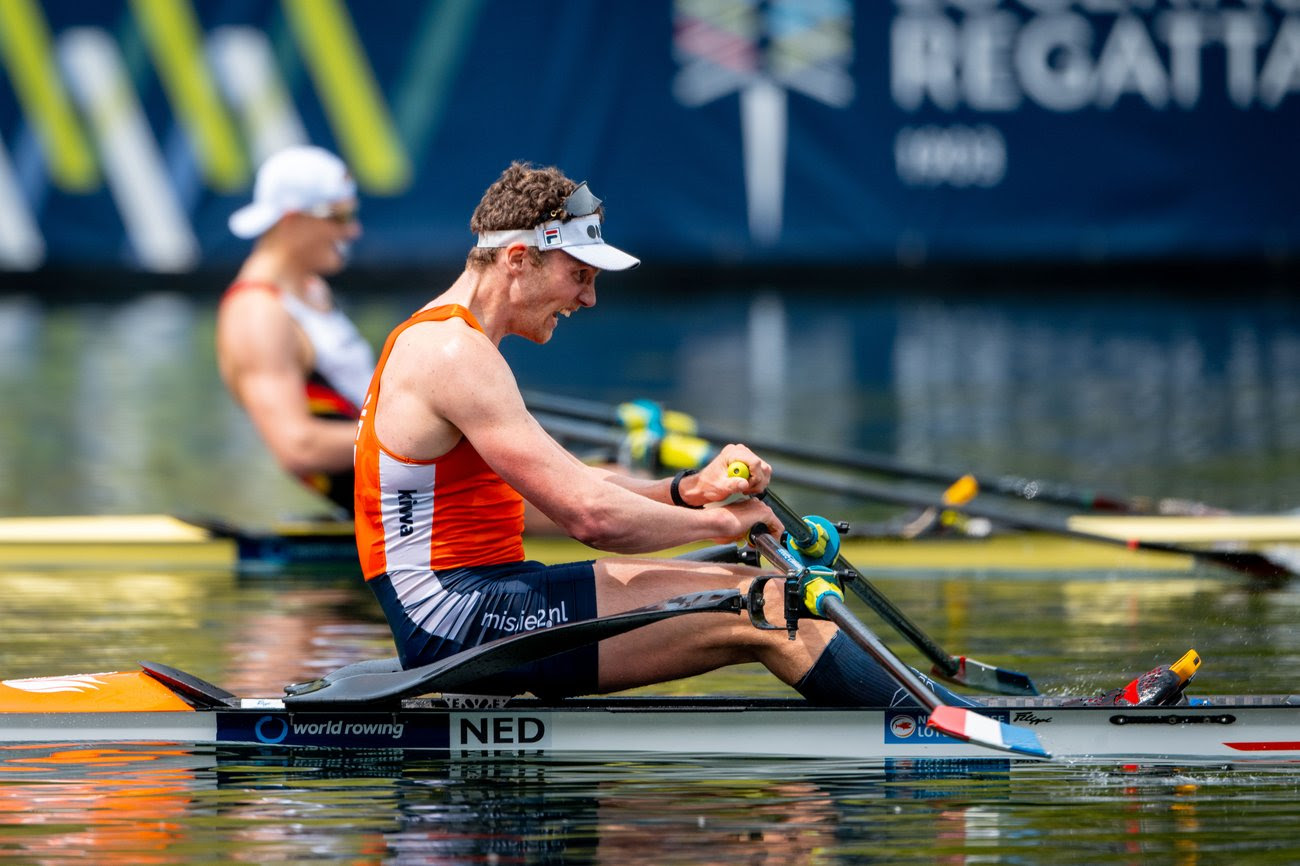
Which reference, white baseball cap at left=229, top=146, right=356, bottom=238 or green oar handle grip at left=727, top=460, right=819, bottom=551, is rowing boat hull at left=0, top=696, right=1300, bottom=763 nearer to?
green oar handle grip at left=727, top=460, right=819, bottom=551

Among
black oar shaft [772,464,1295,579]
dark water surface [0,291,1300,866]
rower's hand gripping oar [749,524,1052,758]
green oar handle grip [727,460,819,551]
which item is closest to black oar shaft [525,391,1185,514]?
black oar shaft [772,464,1295,579]

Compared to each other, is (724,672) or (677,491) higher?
(677,491)

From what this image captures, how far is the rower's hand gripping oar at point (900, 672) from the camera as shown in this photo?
156 inches

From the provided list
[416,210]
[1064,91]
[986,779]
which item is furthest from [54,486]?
[1064,91]

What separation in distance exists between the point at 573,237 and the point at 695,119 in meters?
14.6

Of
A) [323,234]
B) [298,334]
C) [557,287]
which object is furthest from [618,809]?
[323,234]

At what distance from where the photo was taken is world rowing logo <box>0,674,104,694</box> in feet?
14.9

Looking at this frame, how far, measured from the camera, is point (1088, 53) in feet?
59.9

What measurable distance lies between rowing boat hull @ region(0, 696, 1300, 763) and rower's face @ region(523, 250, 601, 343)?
2.79 ft

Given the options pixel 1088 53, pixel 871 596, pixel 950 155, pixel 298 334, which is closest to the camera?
pixel 871 596

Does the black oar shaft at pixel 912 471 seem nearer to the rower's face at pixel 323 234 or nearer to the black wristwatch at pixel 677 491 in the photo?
the rower's face at pixel 323 234

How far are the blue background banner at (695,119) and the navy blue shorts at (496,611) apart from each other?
1442 cm

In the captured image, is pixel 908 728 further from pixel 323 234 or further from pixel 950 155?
pixel 950 155

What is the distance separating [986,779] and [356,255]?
51.0ft
